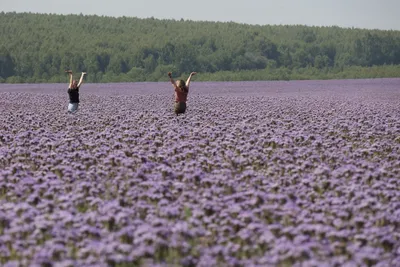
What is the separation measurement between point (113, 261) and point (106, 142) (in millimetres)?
6645

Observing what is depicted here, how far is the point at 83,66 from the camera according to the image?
71.9 m

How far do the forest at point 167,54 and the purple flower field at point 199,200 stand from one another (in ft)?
152

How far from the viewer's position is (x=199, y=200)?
6.95m

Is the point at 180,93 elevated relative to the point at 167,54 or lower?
lower

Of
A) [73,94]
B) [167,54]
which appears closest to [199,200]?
[73,94]

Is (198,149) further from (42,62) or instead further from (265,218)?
(42,62)

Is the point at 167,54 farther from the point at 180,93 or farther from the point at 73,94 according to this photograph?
the point at 180,93

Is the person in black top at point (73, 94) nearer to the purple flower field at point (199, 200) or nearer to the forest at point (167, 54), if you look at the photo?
the purple flower field at point (199, 200)

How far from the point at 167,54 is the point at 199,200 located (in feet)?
232

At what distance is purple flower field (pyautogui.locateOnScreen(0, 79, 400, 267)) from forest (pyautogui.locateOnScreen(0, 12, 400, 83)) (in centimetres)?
4624

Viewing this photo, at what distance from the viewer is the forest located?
212ft

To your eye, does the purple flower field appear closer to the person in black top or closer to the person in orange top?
the person in orange top

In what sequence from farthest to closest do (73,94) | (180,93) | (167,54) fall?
(167,54) → (73,94) → (180,93)

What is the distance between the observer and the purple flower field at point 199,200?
542 cm
